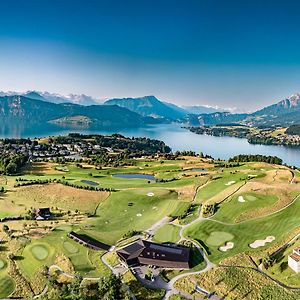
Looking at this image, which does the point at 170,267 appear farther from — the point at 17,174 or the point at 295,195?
the point at 17,174

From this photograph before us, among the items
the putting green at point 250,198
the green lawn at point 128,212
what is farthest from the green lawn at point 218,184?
the putting green at point 250,198

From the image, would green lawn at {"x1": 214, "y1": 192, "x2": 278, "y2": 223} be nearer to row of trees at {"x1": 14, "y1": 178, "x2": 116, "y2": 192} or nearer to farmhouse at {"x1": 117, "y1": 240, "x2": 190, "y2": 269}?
farmhouse at {"x1": 117, "y1": 240, "x2": 190, "y2": 269}

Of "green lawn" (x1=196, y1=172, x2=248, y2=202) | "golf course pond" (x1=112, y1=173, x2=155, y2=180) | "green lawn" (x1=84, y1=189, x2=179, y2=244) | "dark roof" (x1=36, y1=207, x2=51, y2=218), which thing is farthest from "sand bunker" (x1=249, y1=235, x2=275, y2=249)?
"golf course pond" (x1=112, y1=173, x2=155, y2=180)

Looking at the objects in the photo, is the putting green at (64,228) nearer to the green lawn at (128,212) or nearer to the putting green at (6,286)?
the green lawn at (128,212)

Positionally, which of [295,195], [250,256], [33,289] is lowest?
[33,289]

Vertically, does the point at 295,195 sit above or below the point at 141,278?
above

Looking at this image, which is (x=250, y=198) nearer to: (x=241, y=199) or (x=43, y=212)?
(x=241, y=199)

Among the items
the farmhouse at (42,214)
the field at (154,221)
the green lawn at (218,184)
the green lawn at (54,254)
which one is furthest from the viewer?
the green lawn at (218,184)

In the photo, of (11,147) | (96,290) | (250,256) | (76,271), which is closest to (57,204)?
(76,271)
